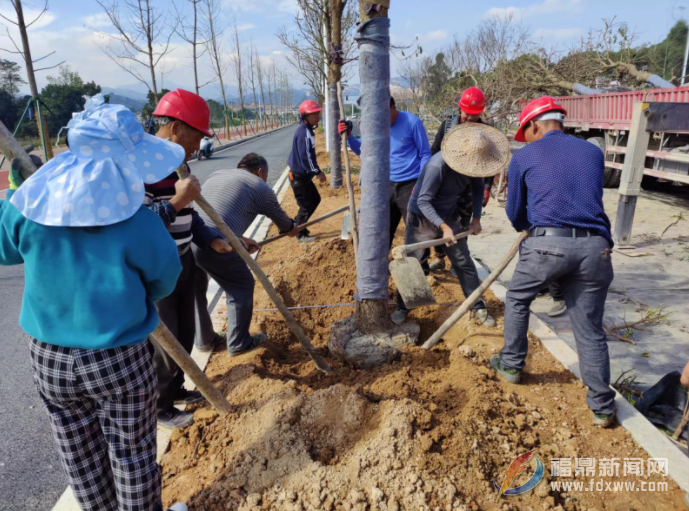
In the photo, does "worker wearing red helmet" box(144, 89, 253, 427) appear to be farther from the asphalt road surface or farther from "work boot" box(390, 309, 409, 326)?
"work boot" box(390, 309, 409, 326)

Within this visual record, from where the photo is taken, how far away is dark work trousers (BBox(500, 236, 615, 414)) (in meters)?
2.47

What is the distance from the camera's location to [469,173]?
333 centimetres

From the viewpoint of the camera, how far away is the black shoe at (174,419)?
2.56 m

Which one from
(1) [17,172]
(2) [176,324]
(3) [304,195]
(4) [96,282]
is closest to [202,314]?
(2) [176,324]

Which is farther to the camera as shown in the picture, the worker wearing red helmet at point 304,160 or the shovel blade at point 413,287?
the worker wearing red helmet at point 304,160

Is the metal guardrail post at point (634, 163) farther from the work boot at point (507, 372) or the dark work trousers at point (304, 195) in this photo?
the dark work trousers at point (304, 195)

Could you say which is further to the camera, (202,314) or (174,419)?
(202,314)

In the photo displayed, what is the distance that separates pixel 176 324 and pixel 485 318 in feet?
7.92

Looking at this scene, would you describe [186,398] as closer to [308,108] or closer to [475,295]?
[475,295]

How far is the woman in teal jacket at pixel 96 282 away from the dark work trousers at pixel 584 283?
197 centimetres

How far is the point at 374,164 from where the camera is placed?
316 cm

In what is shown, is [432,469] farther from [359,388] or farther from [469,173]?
[469,173]

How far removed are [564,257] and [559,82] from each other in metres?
12.0

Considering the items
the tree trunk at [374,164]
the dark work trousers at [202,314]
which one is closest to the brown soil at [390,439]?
the dark work trousers at [202,314]
